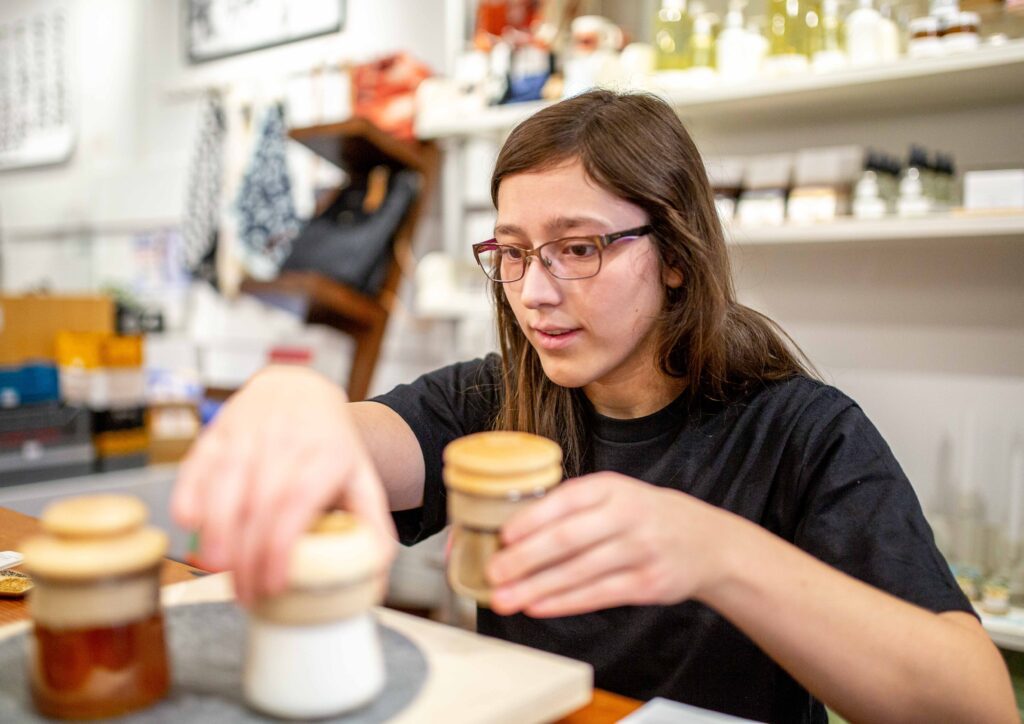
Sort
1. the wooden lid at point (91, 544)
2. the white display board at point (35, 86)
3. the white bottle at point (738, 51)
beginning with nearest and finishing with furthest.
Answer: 1. the wooden lid at point (91, 544)
2. the white bottle at point (738, 51)
3. the white display board at point (35, 86)

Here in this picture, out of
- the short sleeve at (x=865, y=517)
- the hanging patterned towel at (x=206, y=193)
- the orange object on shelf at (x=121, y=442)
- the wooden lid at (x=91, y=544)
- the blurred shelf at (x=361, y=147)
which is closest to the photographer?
the wooden lid at (x=91, y=544)

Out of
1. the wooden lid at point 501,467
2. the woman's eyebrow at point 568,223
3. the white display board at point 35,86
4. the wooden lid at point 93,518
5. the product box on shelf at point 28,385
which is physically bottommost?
the product box on shelf at point 28,385

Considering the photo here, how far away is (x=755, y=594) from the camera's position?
77 cm

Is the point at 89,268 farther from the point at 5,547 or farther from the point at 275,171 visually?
the point at 5,547

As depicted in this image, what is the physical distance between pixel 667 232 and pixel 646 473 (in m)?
0.33

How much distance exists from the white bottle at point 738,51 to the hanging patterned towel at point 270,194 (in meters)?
1.90

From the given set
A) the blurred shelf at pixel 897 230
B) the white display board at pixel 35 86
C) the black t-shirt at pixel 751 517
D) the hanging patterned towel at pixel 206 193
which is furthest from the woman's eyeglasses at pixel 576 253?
the white display board at pixel 35 86

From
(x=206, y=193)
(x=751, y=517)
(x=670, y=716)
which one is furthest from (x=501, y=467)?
(x=206, y=193)

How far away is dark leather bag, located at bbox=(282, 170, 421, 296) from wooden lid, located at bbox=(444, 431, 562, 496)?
2.29 meters

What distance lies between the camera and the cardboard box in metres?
2.98

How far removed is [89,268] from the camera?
4.64 meters

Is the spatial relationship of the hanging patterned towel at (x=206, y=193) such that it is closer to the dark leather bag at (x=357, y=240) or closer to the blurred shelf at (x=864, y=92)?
the dark leather bag at (x=357, y=240)

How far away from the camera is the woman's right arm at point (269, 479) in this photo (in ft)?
1.82

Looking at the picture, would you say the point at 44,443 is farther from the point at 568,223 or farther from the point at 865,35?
the point at 865,35
